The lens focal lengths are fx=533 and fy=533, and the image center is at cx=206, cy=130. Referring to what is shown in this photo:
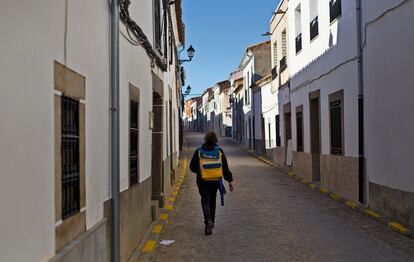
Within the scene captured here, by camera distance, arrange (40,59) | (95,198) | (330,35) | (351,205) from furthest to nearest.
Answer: (330,35)
(351,205)
(95,198)
(40,59)

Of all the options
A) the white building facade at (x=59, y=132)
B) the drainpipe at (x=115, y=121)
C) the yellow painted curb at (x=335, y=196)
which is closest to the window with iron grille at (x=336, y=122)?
the yellow painted curb at (x=335, y=196)

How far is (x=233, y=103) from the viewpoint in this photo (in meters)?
48.6

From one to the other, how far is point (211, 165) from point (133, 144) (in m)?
1.62

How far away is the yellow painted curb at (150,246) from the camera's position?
24.2ft

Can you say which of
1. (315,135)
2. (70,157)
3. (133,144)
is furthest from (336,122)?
(70,157)

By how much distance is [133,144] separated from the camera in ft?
24.6

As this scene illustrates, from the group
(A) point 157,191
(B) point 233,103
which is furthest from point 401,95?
(B) point 233,103

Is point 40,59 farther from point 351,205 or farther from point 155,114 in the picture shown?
point 351,205

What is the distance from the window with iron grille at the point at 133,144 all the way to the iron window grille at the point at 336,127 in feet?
20.9

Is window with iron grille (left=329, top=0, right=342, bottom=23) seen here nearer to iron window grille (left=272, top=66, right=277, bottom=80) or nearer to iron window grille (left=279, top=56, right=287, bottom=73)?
iron window grille (left=279, top=56, right=287, bottom=73)

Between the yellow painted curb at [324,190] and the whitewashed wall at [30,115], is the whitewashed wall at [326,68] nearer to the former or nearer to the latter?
the yellow painted curb at [324,190]

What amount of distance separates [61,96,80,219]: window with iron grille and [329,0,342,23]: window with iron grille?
30.3 feet

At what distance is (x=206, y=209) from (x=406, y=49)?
13.1 ft

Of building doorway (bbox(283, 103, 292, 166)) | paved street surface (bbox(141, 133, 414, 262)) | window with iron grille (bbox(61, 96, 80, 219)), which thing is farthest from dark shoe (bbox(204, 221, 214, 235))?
building doorway (bbox(283, 103, 292, 166))
